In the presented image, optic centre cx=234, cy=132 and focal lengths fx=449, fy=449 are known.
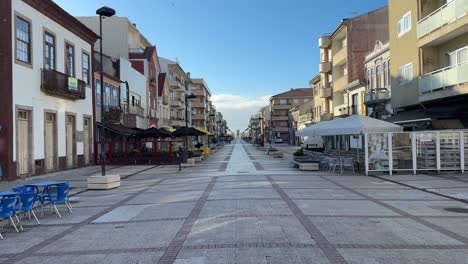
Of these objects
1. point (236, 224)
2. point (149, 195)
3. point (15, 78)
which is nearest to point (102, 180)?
point (149, 195)

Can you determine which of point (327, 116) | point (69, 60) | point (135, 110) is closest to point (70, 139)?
point (69, 60)

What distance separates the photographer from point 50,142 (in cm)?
2427

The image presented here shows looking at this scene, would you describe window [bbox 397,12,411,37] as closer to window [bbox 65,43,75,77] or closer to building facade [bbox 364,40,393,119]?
building facade [bbox 364,40,393,119]

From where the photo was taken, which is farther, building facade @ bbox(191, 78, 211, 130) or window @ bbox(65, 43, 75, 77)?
building facade @ bbox(191, 78, 211, 130)

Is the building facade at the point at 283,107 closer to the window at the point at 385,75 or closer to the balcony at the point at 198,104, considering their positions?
the balcony at the point at 198,104

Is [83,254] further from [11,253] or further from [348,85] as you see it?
[348,85]

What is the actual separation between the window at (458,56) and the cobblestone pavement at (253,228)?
10191mm

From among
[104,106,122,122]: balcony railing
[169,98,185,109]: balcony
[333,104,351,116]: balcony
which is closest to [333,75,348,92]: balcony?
[333,104,351,116]: balcony

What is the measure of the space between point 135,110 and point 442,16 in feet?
93.1

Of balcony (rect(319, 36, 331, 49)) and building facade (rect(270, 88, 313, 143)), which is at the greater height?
balcony (rect(319, 36, 331, 49))

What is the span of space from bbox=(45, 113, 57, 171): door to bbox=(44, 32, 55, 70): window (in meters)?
2.62

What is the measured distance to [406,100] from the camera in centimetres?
2748

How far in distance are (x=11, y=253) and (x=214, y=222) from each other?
3766 mm

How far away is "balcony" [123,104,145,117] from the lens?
39819 millimetres
